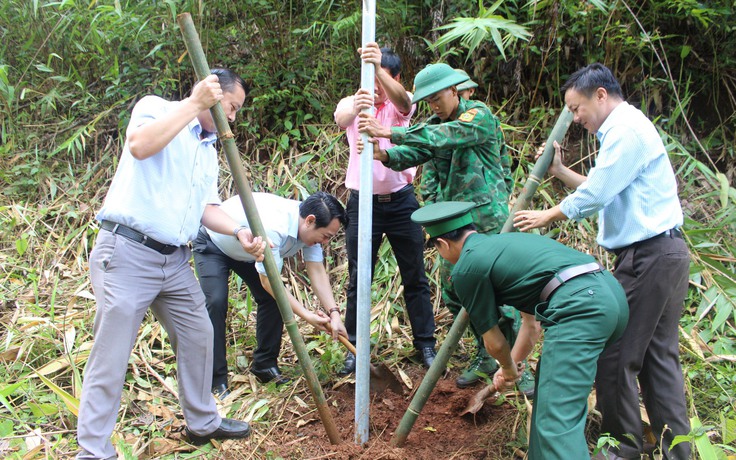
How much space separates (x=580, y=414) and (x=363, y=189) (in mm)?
1355

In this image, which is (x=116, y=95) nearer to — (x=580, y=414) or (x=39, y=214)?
(x=39, y=214)

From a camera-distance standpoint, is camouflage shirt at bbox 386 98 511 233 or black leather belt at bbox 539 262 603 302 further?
camouflage shirt at bbox 386 98 511 233

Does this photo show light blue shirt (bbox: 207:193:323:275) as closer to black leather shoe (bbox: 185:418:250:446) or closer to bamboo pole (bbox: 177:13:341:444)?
bamboo pole (bbox: 177:13:341:444)

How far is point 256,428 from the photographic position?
3.33m

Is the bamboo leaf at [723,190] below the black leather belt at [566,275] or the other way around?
below

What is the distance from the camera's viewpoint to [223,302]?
3.61 m

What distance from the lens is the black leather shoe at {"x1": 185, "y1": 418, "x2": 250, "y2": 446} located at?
316 cm

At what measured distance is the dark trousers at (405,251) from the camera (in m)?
3.75

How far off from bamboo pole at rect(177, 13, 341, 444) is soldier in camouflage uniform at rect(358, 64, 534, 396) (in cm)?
70

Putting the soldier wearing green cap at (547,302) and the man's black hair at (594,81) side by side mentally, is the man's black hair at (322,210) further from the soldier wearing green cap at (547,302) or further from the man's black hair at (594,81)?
the man's black hair at (594,81)

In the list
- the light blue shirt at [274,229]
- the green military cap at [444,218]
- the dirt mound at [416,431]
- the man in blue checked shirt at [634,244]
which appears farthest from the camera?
the light blue shirt at [274,229]

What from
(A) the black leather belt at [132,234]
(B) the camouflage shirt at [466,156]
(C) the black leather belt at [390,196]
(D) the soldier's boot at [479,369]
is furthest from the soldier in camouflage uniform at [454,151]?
(A) the black leather belt at [132,234]

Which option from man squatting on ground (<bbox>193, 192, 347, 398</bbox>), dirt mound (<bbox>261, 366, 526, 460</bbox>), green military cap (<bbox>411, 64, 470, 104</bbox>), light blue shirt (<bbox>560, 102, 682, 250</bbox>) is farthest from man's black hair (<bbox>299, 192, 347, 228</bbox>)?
light blue shirt (<bbox>560, 102, 682, 250</bbox>)

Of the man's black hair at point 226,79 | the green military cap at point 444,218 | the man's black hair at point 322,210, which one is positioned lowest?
the man's black hair at point 322,210
